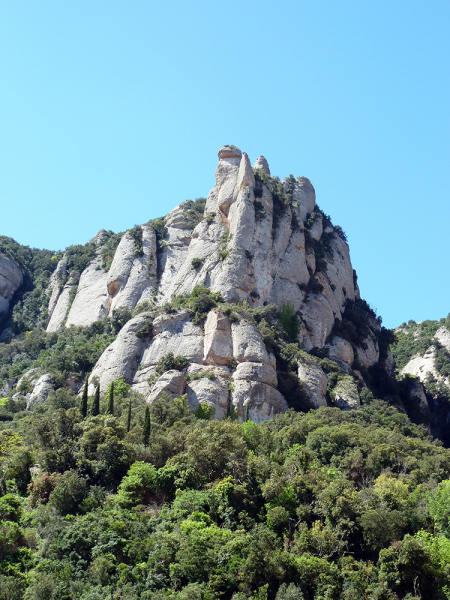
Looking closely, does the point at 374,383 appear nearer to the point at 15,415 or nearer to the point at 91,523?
the point at 15,415

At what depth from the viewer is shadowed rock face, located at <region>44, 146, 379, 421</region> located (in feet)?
211

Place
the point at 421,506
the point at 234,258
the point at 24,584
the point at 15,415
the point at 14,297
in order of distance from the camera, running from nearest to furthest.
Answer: the point at 24,584, the point at 421,506, the point at 15,415, the point at 234,258, the point at 14,297

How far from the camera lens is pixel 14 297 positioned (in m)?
108

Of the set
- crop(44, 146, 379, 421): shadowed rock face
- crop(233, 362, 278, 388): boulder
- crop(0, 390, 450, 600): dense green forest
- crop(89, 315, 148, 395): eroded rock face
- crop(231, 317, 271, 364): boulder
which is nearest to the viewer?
crop(0, 390, 450, 600): dense green forest

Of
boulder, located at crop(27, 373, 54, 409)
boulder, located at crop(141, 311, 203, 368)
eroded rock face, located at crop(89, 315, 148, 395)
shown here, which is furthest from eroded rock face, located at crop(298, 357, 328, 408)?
boulder, located at crop(27, 373, 54, 409)

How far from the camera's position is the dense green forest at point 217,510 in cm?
3753

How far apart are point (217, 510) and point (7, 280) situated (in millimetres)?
73573

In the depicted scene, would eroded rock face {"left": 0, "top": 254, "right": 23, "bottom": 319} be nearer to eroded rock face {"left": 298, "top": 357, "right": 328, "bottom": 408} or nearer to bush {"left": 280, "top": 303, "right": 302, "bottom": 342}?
bush {"left": 280, "top": 303, "right": 302, "bottom": 342}

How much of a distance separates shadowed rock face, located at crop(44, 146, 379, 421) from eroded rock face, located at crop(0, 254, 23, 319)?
654 centimetres

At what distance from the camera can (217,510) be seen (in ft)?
144

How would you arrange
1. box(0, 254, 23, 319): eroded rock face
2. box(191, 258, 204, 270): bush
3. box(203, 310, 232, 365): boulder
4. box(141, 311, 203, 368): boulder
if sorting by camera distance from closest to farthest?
1. box(203, 310, 232, 365): boulder
2. box(141, 311, 203, 368): boulder
3. box(191, 258, 204, 270): bush
4. box(0, 254, 23, 319): eroded rock face

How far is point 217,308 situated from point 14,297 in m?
49.5

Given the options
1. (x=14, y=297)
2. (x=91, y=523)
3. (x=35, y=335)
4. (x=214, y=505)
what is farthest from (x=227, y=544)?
(x=14, y=297)

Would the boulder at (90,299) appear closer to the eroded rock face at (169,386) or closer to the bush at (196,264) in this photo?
the bush at (196,264)
